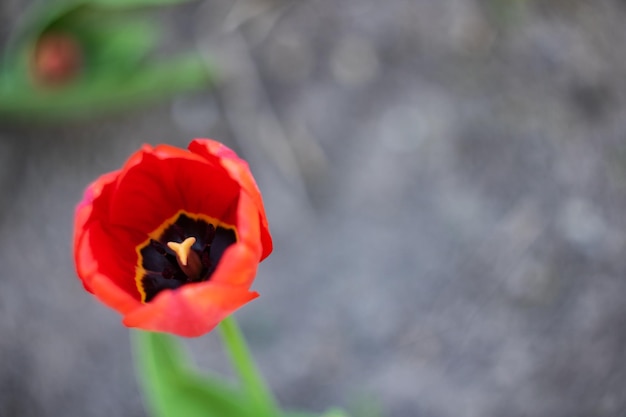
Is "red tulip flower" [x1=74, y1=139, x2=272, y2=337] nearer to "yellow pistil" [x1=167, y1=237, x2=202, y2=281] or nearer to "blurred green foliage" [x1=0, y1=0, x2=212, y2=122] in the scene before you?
"yellow pistil" [x1=167, y1=237, x2=202, y2=281]

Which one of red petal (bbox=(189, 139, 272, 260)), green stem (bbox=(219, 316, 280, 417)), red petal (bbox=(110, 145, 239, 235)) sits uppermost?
red petal (bbox=(110, 145, 239, 235))

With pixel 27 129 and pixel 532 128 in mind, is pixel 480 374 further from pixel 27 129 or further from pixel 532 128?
pixel 27 129

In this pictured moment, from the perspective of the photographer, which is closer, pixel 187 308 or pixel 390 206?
pixel 187 308

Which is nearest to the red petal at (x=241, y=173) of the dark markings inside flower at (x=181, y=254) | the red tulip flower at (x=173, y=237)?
the red tulip flower at (x=173, y=237)

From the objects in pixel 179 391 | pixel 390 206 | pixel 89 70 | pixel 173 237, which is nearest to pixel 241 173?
pixel 173 237

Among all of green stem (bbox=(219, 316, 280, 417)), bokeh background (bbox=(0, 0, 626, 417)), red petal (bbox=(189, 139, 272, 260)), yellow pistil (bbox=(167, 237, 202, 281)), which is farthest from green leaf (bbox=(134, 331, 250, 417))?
bokeh background (bbox=(0, 0, 626, 417))

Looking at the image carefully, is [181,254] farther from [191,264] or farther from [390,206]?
[390,206]

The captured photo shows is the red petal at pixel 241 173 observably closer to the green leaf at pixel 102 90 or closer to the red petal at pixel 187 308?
the red petal at pixel 187 308
